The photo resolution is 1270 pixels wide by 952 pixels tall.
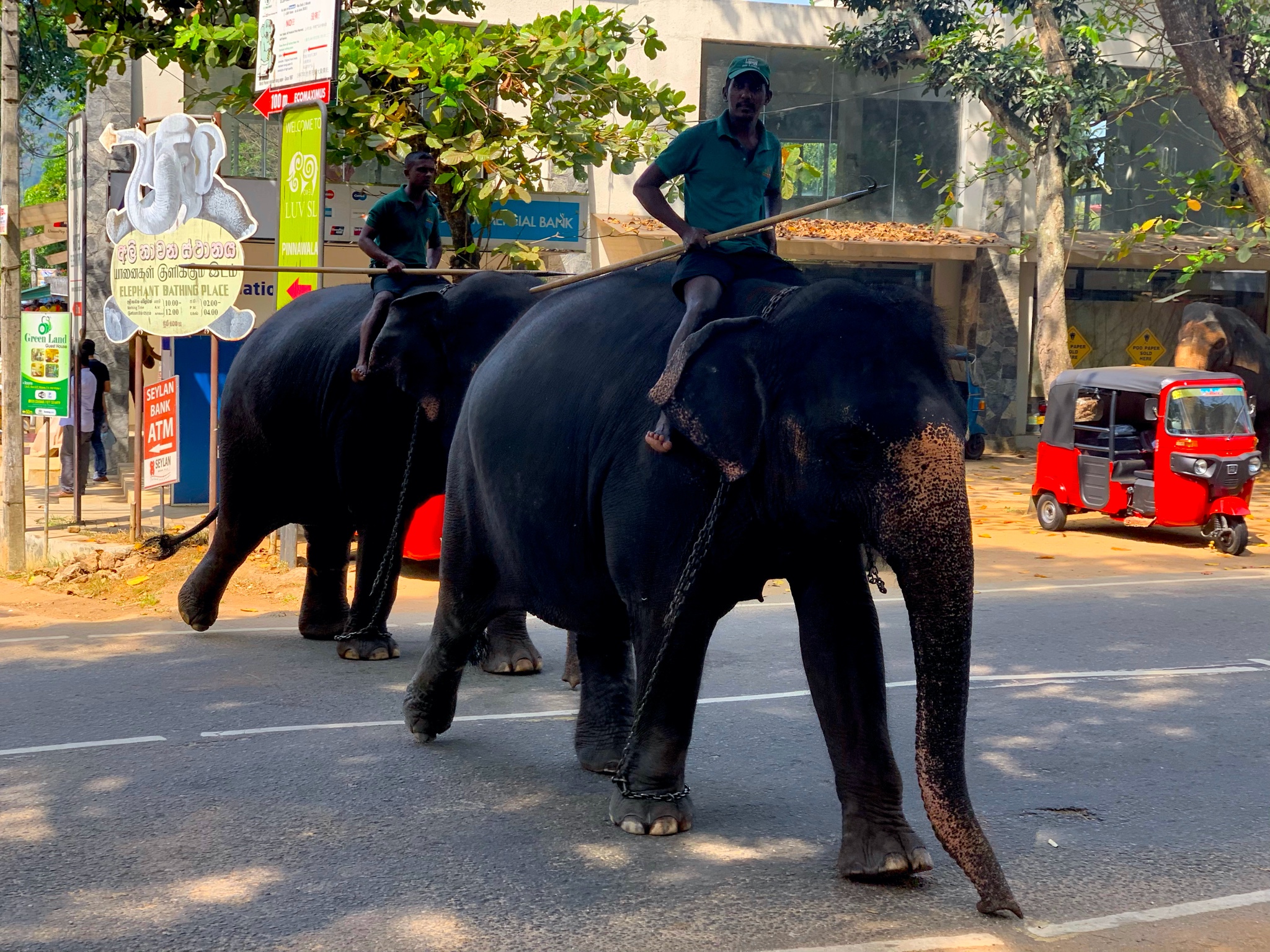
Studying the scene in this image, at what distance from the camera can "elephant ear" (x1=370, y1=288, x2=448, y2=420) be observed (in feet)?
21.6

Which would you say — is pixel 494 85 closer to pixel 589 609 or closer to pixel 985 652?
pixel 985 652

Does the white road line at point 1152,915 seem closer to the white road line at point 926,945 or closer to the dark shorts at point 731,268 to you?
the white road line at point 926,945

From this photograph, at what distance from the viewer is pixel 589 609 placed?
4.82 metres

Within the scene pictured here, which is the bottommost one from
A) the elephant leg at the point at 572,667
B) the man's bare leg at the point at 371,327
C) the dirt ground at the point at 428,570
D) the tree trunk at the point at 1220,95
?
the dirt ground at the point at 428,570

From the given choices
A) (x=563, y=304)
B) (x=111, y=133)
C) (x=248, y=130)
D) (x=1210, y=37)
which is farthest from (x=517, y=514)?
(x=248, y=130)

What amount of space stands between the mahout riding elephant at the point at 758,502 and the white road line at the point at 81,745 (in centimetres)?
165

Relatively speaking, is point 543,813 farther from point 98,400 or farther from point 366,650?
point 98,400

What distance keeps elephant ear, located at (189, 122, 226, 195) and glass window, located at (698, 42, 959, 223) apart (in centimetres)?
1313

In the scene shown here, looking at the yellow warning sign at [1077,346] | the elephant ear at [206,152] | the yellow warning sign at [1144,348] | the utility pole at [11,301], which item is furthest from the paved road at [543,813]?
the yellow warning sign at [1144,348]

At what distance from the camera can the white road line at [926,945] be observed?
3.67 meters

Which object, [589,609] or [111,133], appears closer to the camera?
[589,609]

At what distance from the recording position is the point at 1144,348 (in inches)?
987

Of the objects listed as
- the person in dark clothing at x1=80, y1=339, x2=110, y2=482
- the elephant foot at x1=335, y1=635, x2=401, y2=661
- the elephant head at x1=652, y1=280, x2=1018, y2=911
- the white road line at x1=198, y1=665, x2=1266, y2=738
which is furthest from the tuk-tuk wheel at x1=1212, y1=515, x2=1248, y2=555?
the person in dark clothing at x1=80, y1=339, x2=110, y2=482

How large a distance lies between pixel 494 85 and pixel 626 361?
7.88 meters
